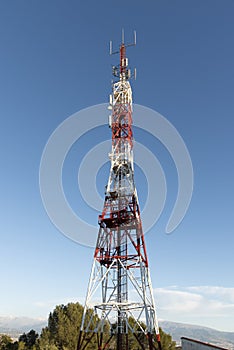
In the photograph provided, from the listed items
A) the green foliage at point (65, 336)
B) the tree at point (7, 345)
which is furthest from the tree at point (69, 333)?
the tree at point (7, 345)

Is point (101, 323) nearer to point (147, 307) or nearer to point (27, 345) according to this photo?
point (147, 307)

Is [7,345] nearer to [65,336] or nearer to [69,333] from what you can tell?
[65,336]

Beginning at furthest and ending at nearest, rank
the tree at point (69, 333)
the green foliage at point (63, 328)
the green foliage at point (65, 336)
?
the green foliage at point (63, 328) < the green foliage at point (65, 336) < the tree at point (69, 333)

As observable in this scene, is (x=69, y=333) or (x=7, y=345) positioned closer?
(x=69, y=333)

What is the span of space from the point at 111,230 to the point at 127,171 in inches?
303

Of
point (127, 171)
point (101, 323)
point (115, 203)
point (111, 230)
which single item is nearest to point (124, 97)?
point (127, 171)

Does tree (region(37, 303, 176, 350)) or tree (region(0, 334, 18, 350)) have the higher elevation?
tree (region(37, 303, 176, 350))

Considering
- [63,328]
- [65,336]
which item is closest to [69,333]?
[65,336]

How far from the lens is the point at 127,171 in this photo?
39156 millimetres

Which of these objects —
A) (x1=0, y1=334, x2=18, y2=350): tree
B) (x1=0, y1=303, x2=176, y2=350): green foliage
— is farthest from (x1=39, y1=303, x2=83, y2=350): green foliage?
(x1=0, y1=334, x2=18, y2=350): tree

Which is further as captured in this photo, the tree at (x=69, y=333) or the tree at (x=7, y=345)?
the tree at (x=7, y=345)

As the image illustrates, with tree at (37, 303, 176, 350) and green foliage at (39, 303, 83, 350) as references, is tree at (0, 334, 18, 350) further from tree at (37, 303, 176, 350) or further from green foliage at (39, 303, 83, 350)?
green foliage at (39, 303, 83, 350)

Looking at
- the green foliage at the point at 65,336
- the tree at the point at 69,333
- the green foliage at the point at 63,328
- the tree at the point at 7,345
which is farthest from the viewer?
the tree at the point at 7,345

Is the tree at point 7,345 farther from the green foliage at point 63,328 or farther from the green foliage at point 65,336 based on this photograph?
the green foliage at point 63,328
